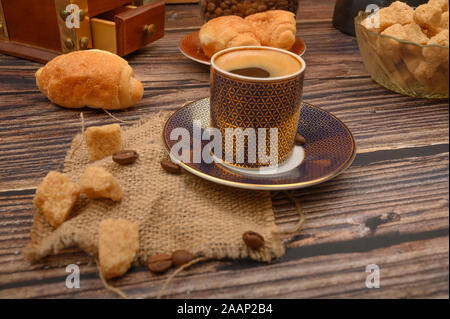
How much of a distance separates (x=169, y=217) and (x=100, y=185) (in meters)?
0.10

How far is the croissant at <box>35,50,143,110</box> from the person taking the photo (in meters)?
0.84

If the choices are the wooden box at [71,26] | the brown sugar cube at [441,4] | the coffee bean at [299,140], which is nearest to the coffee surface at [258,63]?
the coffee bean at [299,140]

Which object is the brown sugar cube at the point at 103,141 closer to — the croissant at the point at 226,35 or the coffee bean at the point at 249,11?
the croissant at the point at 226,35

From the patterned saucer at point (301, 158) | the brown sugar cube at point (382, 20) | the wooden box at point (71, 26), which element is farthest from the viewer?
the wooden box at point (71, 26)

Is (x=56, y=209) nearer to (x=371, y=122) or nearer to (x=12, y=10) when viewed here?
(x=371, y=122)

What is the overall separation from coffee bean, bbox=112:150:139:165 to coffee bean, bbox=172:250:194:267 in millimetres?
196

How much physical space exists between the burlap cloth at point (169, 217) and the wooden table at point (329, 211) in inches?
0.8

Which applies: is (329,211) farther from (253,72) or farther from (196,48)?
(196,48)

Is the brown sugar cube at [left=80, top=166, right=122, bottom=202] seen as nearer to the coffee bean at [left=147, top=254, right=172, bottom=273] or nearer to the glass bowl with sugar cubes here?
the coffee bean at [left=147, top=254, right=172, bottom=273]

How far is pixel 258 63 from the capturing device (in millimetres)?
666

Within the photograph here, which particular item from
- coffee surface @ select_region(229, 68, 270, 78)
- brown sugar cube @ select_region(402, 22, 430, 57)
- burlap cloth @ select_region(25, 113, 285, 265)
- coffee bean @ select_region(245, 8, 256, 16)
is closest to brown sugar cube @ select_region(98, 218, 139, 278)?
burlap cloth @ select_region(25, 113, 285, 265)

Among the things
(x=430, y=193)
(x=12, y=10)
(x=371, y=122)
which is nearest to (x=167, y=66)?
(x=12, y=10)

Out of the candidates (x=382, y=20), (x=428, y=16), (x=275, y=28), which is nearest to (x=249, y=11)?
(x=275, y=28)

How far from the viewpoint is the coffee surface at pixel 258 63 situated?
64cm
